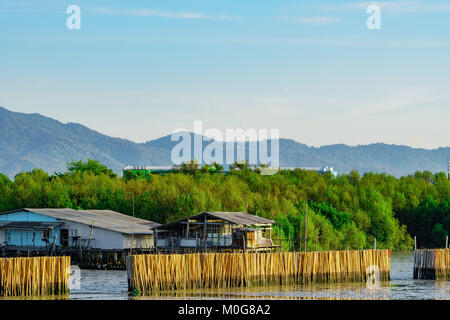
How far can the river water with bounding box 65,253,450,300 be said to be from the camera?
37.2 m

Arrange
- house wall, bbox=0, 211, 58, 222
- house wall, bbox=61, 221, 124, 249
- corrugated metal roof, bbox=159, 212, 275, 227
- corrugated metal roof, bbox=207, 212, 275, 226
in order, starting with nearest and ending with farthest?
1. corrugated metal roof, bbox=159, 212, 275, 227
2. corrugated metal roof, bbox=207, 212, 275, 226
3. house wall, bbox=61, 221, 124, 249
4. house wall, bbox=0, 211, 58, 222

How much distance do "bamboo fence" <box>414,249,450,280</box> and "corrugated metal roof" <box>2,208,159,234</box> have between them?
24.8 metres

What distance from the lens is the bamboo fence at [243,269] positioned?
37.2 m

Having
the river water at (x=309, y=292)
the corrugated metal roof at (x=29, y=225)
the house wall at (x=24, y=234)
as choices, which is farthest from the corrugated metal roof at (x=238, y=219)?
the house wall at (x=24, y=234)

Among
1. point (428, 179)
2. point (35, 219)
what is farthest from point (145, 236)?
point (428, 179)

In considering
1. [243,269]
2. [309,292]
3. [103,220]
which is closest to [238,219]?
[103,220]

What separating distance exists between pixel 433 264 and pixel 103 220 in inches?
1299

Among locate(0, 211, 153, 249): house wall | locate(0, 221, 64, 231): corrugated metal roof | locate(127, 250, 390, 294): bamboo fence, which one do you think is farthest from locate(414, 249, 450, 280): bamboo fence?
locate(0, 221, 64, 231): corrugated metal roof

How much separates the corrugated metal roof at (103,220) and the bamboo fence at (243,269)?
24827 mm

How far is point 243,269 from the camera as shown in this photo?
131 feet

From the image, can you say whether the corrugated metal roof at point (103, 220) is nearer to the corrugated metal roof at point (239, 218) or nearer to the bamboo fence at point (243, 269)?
the corrugated metal roof at point (239, 218)

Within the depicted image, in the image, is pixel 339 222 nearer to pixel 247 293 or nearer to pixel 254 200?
pixel 254 200

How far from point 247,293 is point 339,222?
46.9m

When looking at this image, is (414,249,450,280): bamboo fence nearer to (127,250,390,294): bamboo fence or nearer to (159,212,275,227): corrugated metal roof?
(127,250,390,294): bamboo fence
